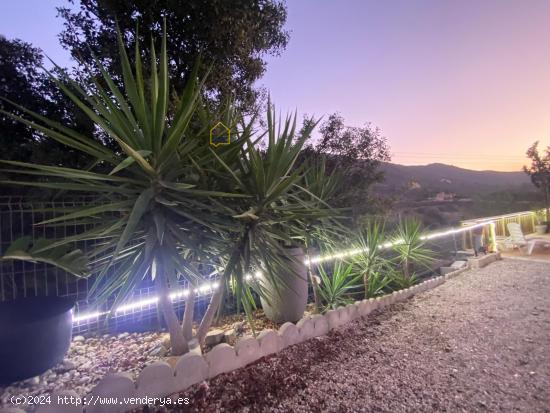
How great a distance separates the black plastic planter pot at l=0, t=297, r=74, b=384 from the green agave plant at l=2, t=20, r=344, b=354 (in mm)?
489

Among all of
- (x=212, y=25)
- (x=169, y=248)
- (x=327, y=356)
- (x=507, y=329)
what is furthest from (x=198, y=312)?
(x=212, y=25)

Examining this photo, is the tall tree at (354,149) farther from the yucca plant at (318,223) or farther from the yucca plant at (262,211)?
the yucca plant at (262,211)

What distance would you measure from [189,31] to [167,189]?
3145mm

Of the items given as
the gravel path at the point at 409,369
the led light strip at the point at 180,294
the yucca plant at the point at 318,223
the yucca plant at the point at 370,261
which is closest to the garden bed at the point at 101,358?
the led light strip at the point at 180,294

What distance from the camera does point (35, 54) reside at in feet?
14.3

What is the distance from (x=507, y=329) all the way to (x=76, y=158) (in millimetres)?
5381

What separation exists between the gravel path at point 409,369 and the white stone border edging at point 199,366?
0.06 meters

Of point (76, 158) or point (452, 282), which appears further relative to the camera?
point (452, 282)

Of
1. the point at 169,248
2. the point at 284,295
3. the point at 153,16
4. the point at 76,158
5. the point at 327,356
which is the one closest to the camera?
the point at 169,248

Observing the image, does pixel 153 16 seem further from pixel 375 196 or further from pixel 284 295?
pixel 375 196

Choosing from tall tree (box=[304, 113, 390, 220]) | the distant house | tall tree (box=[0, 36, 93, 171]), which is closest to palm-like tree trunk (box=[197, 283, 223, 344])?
tall tree (box=[0, 36, 93, 171])

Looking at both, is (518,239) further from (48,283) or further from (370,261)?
(48,283)

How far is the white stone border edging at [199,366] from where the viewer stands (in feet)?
4.47

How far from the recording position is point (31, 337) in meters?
1.62
